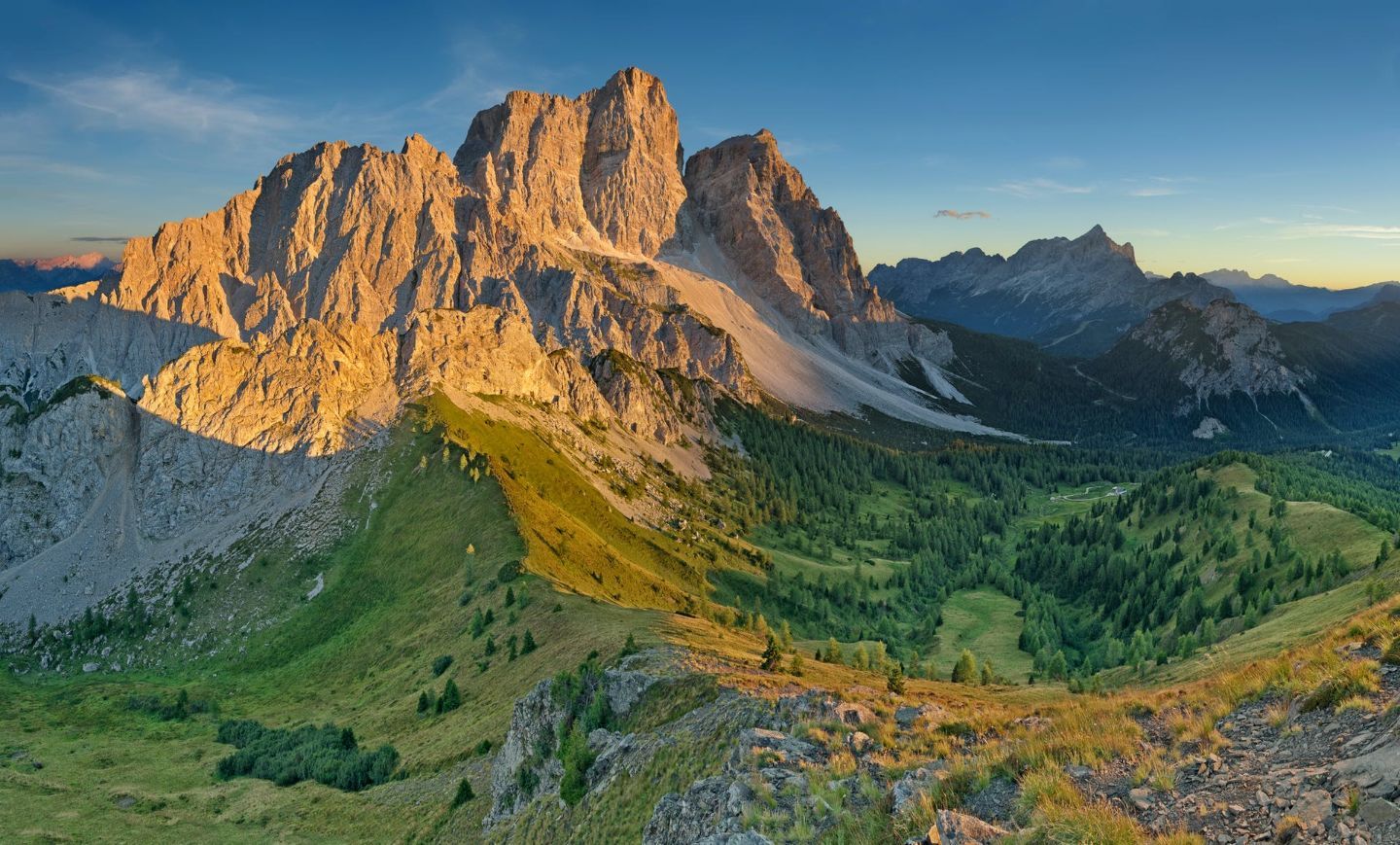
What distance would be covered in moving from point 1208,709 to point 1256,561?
453 ft

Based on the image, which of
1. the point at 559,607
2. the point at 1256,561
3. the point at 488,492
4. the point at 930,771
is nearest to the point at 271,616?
the point at 488,492

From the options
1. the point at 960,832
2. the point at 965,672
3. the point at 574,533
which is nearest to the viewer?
the point at 960,832

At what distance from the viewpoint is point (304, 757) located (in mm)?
71188

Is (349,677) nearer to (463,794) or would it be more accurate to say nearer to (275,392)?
(463,794)

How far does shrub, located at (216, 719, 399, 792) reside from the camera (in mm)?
64812

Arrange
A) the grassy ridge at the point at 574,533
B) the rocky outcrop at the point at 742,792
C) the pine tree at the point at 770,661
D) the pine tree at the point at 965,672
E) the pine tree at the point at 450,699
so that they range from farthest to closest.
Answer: the grassy ridge at the point at 574,533
the pine tree at the point at 965,672
the pine tree at the point at 450,699
the pine tree at the point at 770,661
the rocky outcrop at the point at 742,792

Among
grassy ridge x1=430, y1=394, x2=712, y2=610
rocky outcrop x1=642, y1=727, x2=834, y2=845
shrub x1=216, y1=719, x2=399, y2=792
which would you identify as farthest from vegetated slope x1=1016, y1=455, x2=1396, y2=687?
shrub x1=216, y1=719, x2=399, y2=792

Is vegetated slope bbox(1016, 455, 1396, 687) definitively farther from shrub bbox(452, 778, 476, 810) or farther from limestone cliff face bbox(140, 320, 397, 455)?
limestone cliff face bbox(140, 320, 397, 455)

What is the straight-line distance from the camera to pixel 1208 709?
2067 centimetres

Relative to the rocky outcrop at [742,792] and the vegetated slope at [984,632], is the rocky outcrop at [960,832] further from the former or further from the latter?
the vegetated slope at [984,632]

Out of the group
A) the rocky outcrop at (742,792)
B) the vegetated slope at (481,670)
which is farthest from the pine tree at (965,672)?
the rocky outcrop at (742,792)

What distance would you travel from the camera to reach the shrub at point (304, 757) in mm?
64812

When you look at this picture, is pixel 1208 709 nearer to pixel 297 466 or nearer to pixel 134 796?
pixel 134 796

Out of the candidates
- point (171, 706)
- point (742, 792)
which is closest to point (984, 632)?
point (171, 706)
